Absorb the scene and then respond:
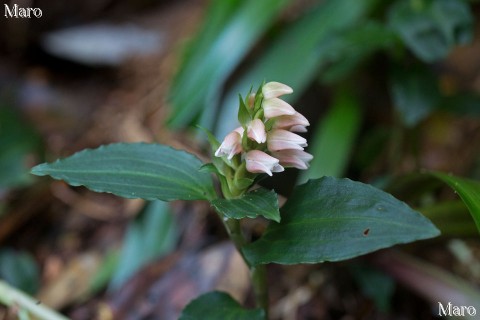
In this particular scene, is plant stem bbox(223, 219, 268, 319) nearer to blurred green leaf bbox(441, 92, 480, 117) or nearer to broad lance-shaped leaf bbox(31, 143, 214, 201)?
broad lance-shaped leaf bbox(31, 143, 214, 201)

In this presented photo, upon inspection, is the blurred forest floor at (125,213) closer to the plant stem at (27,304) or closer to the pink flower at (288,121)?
the plant stem at (27,304)

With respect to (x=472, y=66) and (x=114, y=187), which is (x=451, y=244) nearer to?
(x=472, y=66)

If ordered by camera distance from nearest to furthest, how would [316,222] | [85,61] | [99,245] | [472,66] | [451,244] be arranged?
[316,222] < [451,244] < [99,245] < [472,66] < [85,61]

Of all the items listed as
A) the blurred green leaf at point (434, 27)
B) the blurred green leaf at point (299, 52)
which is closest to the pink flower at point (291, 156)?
the blurred green leaf at point (434, 27)

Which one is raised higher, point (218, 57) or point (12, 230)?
point (218, 57)

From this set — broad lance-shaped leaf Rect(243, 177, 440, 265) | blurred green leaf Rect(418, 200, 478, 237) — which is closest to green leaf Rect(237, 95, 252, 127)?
broad lance-shaped leaf Rect(243, 177, 440, 265)

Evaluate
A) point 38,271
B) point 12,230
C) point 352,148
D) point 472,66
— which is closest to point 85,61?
point 12,230
